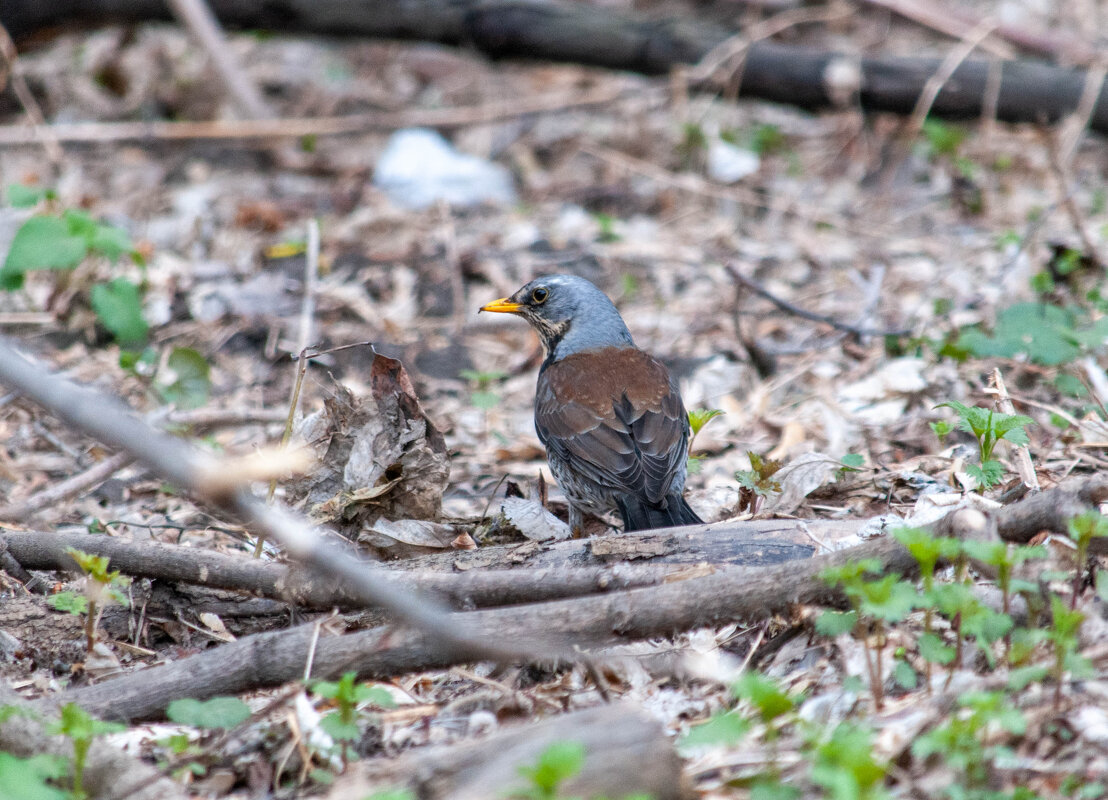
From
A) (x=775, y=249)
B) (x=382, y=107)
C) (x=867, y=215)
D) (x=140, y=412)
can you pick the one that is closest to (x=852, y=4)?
(x=867, y=215)

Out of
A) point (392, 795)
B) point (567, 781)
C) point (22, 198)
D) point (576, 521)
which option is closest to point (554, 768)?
point (567, 781)

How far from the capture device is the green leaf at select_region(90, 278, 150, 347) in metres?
6.90

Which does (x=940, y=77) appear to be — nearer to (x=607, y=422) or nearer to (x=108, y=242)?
(x=607, y=422)

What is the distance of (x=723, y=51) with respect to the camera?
9766mm

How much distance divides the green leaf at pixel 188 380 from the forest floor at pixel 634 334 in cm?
3

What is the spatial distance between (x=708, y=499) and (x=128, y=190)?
672 centimetres

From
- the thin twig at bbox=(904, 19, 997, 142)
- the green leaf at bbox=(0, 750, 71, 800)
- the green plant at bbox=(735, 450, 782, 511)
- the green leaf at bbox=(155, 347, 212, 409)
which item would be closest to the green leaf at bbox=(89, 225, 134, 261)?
the green leaf at bbox=(155, 347, 212, 409)

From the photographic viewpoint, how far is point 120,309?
695cm

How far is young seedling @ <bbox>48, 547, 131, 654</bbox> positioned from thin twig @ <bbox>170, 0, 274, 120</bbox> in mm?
6967

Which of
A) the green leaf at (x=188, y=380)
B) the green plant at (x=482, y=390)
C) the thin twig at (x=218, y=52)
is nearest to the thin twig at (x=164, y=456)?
the green plant at (x=482, y=390)

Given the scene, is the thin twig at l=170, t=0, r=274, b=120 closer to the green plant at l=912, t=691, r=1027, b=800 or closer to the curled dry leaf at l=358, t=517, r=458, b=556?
the curled dry leaf at l=358, t=517, r=458, b=556

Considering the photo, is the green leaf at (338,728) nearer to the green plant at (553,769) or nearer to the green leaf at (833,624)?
the green plant at (553,769)

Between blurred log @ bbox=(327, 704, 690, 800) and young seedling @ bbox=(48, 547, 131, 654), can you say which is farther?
young seedling @ bbox=(48, 547, 131, 654)

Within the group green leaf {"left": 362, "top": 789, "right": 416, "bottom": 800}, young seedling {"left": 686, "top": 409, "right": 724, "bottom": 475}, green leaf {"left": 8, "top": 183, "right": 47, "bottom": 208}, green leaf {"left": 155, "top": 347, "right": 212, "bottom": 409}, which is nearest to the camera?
green leaf {"left": 362, "top": 789, "right": 416, "bottom": 800}
